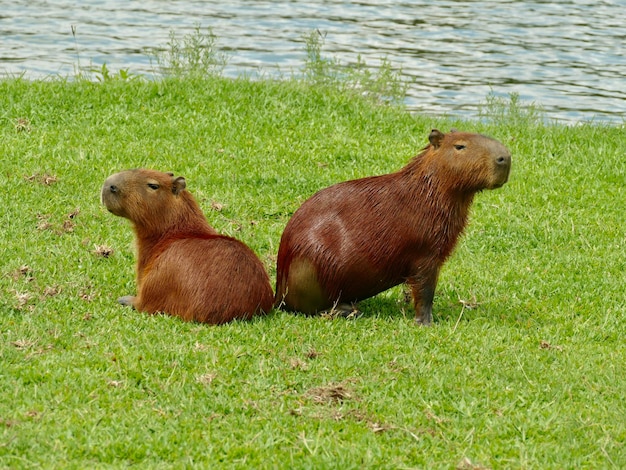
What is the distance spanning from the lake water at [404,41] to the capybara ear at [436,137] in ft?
Answer: 22.2

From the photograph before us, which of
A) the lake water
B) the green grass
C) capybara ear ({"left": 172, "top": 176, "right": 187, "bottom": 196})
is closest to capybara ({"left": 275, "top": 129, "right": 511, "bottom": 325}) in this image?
the green grass

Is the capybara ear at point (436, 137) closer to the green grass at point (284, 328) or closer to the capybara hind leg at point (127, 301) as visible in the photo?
the green grass at point (284, 328)

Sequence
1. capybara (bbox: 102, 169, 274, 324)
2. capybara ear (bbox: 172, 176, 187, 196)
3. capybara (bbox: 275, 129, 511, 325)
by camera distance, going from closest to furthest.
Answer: capybara (bbox: 102, 169, 274, 324) → capybara (bbox: 275, 129, 511, 325) → capybara ear (bbox: 172, 176, 187, 196)

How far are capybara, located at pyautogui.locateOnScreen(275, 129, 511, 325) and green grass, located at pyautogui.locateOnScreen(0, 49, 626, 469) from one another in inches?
8.8

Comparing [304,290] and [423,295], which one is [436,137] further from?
[304,290]

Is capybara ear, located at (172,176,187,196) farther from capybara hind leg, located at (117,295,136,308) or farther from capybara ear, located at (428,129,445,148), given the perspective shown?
capybara ear, located at (428,129,445,148)

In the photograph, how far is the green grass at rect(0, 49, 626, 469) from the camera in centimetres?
462

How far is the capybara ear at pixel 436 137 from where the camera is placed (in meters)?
6.34

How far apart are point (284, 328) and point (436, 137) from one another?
57.5 inches

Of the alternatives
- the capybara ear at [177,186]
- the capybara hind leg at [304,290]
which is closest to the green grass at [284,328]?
the capybara hind leg at [304,290]

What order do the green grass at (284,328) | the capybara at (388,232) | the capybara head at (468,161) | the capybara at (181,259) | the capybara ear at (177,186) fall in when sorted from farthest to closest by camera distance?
the capybara ear at (177,186) → the capybara at (388,232) → the capybara head at (468,161) → the capybara at (181,259) → the green grass at (284,328)

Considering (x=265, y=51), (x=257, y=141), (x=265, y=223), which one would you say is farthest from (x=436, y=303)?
(x=265, y=51)

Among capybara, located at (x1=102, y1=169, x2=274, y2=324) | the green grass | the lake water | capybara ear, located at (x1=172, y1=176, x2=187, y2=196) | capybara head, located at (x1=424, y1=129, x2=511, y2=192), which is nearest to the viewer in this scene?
the green grass

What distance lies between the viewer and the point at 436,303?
685cm
